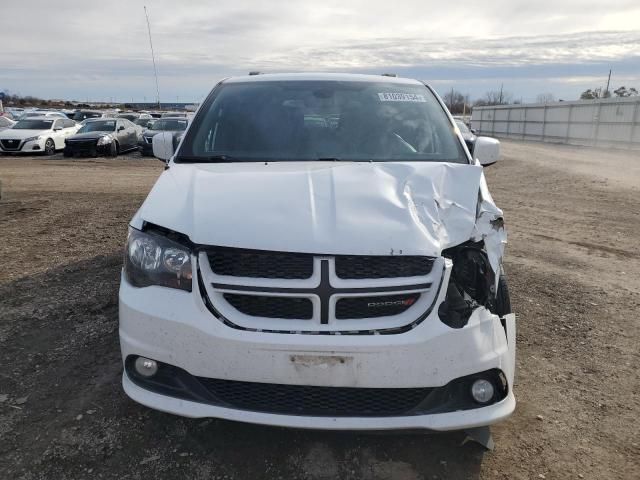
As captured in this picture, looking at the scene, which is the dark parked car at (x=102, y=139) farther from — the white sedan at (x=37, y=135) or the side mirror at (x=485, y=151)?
the side mirror at (x=485, y=151)

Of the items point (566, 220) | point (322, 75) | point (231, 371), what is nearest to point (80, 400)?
point (231, 371)

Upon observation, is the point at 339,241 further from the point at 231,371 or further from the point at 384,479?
the point at 384,479

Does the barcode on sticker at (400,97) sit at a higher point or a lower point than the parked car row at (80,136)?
higher

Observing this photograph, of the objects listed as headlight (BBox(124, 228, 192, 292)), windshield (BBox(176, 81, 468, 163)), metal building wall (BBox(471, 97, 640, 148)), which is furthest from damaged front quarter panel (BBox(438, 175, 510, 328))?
metal building wall (BBox(471, 97, 640, 148))

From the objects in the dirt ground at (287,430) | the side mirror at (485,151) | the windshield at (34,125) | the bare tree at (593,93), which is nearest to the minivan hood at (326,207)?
the side mirror at (485,151)

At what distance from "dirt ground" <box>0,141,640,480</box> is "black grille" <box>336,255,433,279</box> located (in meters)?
0.74

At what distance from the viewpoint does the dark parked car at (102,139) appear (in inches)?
768

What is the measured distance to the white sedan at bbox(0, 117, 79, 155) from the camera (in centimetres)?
1984

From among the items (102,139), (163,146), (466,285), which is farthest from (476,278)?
(102,139)

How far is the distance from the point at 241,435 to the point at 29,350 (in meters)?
1.82

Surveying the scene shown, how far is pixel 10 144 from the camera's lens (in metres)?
19.8

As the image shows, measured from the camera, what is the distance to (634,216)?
8.66 metres

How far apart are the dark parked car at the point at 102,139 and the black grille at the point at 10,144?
1945mm

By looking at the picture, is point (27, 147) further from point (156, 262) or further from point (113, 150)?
point (156, 262)
